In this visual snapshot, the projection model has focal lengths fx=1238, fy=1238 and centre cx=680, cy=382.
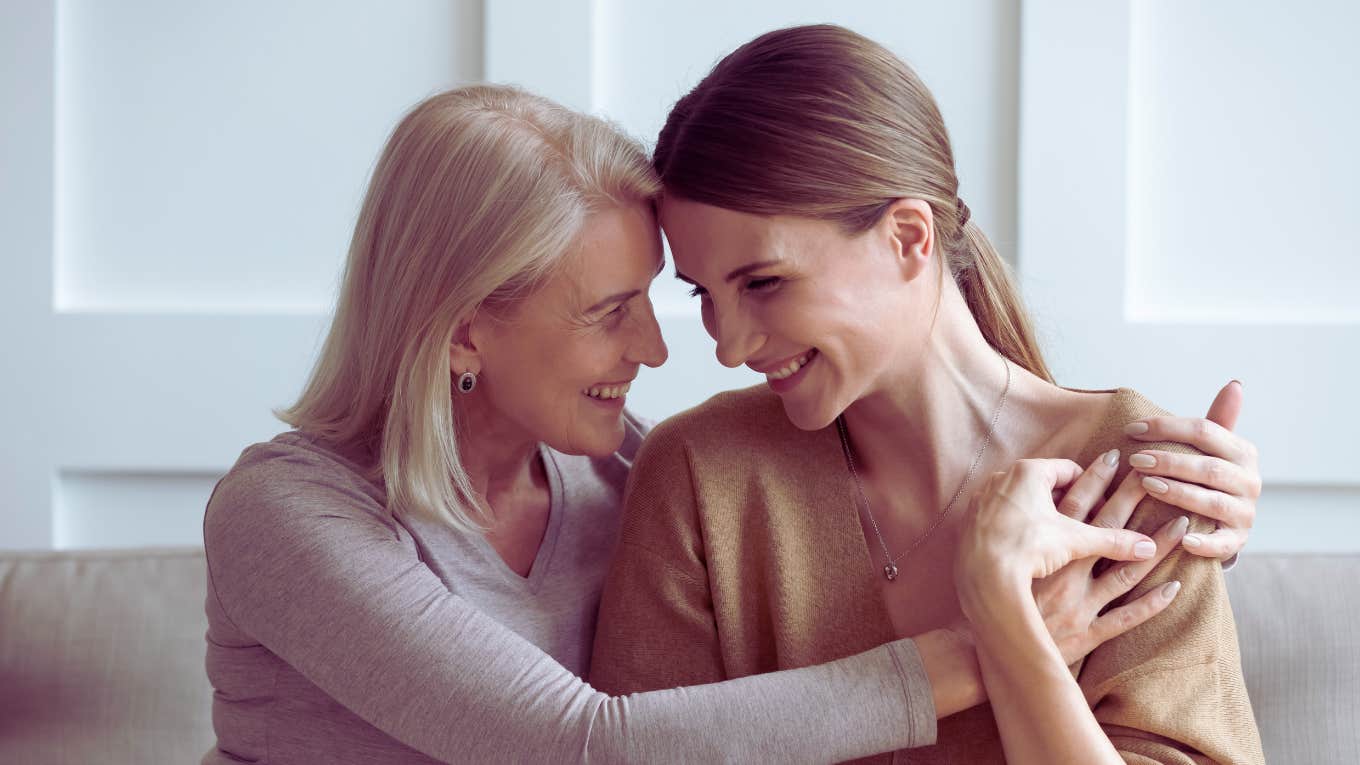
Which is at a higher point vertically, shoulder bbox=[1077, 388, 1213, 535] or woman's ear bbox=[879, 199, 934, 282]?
woman's ear bbox=[879, 199, 934, 282]

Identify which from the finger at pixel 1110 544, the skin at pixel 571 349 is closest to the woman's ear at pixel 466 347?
the skin at pixel 571 349

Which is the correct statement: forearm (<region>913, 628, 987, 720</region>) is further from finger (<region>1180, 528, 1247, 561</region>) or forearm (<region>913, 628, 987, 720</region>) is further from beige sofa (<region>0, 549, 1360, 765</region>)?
beige sofa (<region>0, 549, 1360, 765</region>)

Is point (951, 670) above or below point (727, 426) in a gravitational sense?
below

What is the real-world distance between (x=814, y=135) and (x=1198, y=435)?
0.49 meters

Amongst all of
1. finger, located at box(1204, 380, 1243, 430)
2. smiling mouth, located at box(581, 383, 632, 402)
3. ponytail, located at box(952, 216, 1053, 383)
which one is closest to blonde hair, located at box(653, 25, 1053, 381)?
ponytail, located at box(952, 216, 1053, 383)

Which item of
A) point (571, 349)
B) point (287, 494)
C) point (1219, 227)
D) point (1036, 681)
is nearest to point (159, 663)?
point (287, 494)

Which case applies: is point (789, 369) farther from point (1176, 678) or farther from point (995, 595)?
point (1176, 678)

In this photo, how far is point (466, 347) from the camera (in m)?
1.39

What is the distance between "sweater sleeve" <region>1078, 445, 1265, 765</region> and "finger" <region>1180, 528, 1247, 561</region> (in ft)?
0.05

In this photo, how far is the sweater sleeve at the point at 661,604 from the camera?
1.37m

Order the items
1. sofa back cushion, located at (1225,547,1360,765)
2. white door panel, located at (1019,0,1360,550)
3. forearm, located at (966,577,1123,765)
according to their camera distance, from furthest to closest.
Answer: white door panel, located at (1019,0,1360,550) → sofa back cushion, located at (1225,547,1360,765) → forearm, located at (966,577,1123,765)

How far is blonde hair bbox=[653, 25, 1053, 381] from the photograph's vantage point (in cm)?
121

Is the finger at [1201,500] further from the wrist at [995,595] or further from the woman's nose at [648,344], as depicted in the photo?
the woman's nose at [648,344]

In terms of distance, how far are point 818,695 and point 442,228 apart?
611 millimetres
